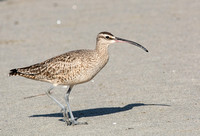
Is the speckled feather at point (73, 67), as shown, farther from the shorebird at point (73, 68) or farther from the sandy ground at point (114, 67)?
the sandy ground at point (114, 67)

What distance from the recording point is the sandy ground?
9.56m

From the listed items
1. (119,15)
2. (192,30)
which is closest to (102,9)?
(119,15)

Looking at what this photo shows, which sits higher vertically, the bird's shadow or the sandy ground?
the sandy ground

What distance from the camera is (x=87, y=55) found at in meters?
9.81

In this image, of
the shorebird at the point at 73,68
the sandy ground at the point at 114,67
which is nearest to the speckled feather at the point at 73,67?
the shorebird at the point at 73,68

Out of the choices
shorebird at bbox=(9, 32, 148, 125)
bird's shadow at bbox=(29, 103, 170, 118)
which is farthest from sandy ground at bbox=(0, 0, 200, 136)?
shorebird at bbox=(9, 32, 148, 125)

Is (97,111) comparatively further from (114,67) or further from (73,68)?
(114,67)

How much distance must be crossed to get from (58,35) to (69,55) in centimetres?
755

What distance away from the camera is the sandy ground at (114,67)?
9.56 metres

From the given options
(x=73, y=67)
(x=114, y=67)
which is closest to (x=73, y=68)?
(x=73, y=67)

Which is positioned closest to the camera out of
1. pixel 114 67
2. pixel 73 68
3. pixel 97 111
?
pixel 73 68

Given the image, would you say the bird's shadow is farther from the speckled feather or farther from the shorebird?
the speckled feather

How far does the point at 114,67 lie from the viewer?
13547mm

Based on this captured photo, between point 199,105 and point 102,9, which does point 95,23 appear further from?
point 199,105
